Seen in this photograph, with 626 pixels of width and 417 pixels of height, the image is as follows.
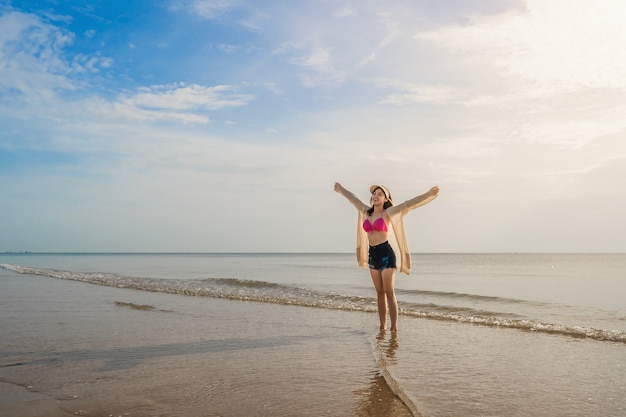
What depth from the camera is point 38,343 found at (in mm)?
7422

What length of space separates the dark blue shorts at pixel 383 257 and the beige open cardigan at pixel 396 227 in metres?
0.15

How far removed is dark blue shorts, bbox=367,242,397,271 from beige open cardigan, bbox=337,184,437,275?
0.49ft

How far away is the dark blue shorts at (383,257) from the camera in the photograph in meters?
8.82

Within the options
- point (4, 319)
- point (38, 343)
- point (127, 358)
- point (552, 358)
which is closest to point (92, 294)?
point (4, 319)

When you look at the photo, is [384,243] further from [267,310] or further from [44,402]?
[44,402]

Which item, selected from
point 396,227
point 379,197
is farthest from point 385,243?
point 379,197

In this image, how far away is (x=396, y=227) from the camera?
8.96m

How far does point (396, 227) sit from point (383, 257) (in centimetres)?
63

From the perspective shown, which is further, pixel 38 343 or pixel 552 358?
pixel 38 343

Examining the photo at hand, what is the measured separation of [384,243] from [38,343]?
19.8 feet

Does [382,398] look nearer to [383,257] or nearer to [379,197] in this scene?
[383,257]

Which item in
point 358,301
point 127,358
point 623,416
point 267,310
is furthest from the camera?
point 358,301

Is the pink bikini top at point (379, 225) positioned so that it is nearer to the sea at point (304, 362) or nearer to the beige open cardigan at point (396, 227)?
the beige open cardigan at point (396, 227)

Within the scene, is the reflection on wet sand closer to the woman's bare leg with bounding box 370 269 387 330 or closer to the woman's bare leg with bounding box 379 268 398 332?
the woman's bare leg with bounding box 379 268 398 332
